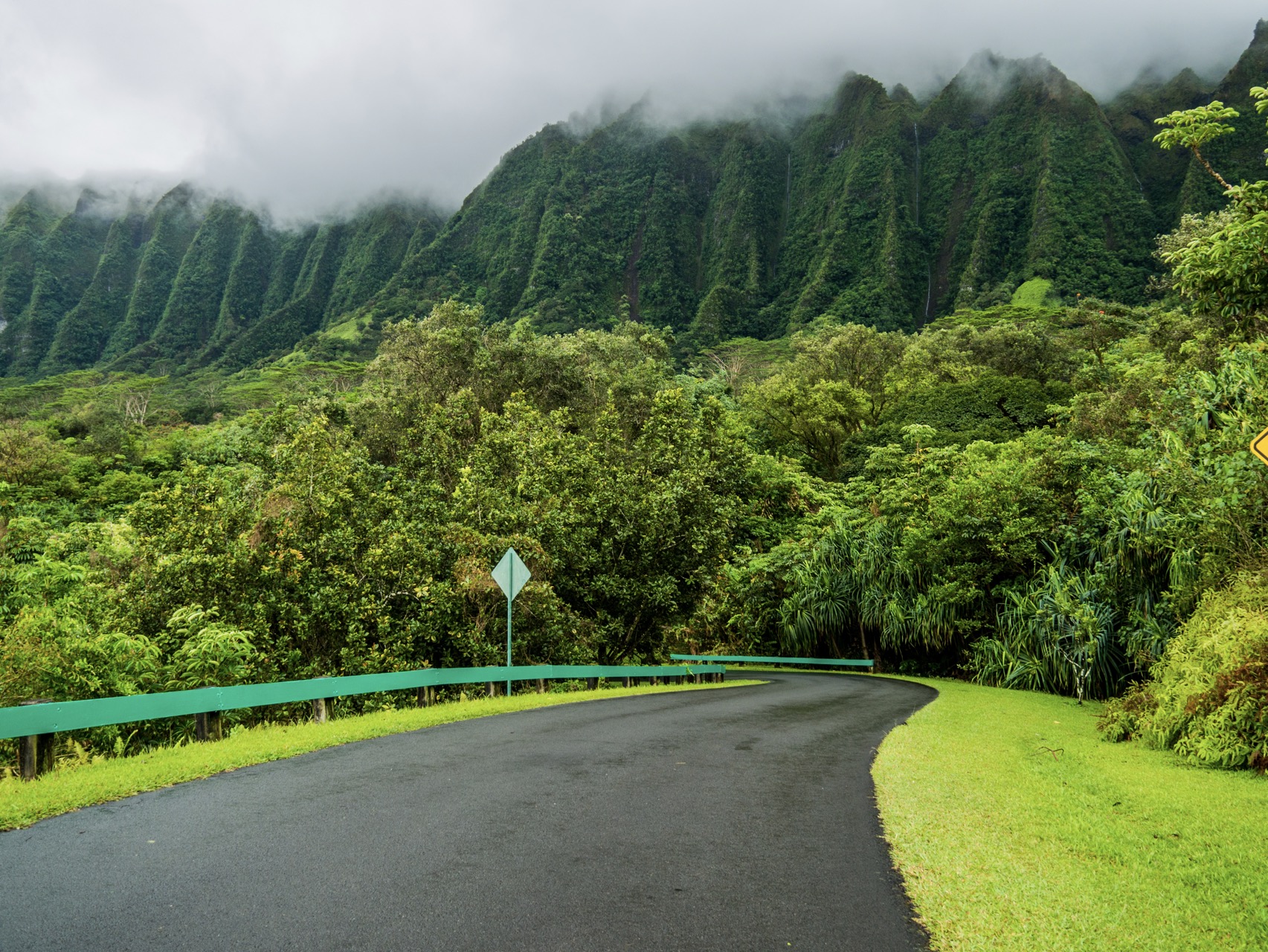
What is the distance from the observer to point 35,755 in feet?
24.2

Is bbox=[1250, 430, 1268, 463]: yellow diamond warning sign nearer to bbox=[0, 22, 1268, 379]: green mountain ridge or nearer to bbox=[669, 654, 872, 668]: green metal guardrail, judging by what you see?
bbox=[669, 654, 872, 668]: green metal guardrail

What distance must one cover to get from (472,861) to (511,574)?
11582 mm

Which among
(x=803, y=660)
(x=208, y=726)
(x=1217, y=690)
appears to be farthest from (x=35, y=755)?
(x=803, y=660)

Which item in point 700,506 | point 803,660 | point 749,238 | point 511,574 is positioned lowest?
point 803,660

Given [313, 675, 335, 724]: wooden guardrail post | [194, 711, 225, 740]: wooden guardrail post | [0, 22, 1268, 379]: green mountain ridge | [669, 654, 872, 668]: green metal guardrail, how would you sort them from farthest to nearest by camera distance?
1. [0, 22, 1268, 379]: green mountain ridge
2. [669, 654, 872, 668]: green metal guardrail
3. [313, 675, 335, 724]: wooden guardrail post
4. [194, 711, 225, 740]: wooden guardrail post

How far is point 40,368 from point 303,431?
186769 mm

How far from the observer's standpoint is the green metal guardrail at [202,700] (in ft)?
24.0

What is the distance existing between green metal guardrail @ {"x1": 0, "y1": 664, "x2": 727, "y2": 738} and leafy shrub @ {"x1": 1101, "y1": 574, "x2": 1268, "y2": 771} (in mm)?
11084

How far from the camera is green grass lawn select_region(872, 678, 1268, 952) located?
4496mm

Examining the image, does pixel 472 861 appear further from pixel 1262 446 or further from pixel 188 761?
pixel 1262 446

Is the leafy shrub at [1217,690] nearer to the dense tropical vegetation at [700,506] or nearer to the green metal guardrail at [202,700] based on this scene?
the dense tropical vegetation at [700,506]

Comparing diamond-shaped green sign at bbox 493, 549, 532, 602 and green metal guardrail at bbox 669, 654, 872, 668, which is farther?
green metal guardrail at bbox 669, 654, 872, 668

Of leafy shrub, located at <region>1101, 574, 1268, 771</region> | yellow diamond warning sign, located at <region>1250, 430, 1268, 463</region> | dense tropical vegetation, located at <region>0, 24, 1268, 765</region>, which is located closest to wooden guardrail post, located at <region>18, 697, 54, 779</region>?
dense tropical vegetation, located at <region>0, 24, 1268, 765</region>

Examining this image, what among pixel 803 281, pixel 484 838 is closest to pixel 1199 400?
pixel 484 838
